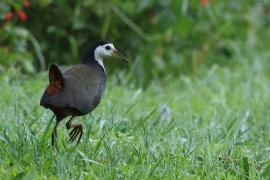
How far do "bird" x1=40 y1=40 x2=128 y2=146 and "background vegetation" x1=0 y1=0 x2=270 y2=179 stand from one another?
0.14 meters

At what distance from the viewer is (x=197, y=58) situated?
27.9 feet

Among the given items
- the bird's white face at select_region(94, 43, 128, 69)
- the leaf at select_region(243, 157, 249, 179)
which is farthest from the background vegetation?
the bird's white face at select_region(94, 43, 128, 69)

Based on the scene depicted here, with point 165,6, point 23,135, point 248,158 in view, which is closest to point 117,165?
point 23,135

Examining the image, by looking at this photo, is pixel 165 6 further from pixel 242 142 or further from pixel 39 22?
pixel 242 142

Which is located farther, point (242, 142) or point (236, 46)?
point (236, 46)

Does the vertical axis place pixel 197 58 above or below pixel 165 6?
below

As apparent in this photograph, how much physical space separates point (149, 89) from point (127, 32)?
773 mm

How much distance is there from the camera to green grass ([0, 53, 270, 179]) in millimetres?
4035

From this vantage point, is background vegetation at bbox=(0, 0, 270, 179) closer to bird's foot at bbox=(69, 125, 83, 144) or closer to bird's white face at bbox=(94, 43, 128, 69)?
bird's foot at bbox=(69, 125, 83, 144)

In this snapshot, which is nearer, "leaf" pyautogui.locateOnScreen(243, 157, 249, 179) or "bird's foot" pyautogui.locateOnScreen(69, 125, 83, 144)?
"leaf" pyautogui.locateOnScreen(243, 157, 249, 179)

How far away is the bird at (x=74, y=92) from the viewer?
4020 mm

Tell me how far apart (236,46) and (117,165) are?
5.10 metres

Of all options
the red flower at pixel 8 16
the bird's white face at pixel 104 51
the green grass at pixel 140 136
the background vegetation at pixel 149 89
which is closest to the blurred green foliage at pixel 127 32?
the background vegetation at pixel 149 89

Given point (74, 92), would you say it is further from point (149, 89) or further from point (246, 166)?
point (149, 89)
